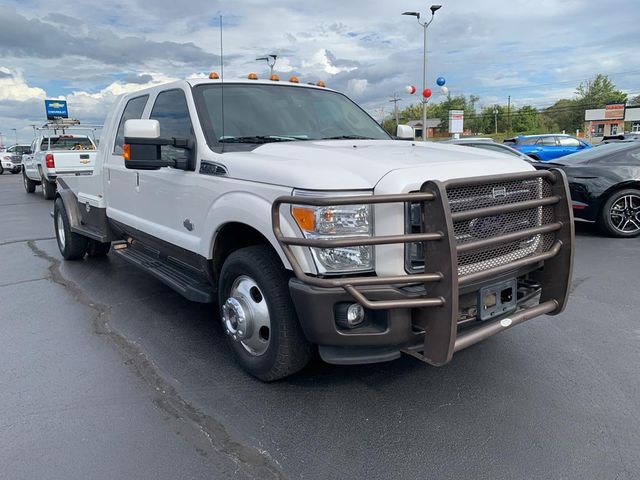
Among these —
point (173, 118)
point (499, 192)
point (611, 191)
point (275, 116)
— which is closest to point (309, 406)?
point (499, 192)

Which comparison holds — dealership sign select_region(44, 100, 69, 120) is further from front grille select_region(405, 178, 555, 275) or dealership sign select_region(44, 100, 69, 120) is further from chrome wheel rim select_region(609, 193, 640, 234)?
front grille select_region(405, 178, 555, 275)

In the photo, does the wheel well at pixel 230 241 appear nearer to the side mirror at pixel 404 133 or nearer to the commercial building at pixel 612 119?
the side mirror at pixel 404 133

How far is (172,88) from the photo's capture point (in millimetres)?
4496

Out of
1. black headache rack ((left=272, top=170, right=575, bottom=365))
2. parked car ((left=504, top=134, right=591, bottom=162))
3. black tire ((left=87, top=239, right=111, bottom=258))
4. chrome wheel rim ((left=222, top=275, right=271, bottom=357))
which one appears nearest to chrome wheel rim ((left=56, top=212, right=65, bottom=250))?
black tire ((left=87, top=239, right=111, bottom=258))

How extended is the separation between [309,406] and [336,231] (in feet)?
3.70

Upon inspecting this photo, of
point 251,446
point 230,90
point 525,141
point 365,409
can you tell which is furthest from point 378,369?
point 525,141

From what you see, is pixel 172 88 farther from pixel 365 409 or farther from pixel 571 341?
pixel 571 341

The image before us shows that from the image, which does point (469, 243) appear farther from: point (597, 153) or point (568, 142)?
point (568, 142)

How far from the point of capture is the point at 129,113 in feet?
17.8

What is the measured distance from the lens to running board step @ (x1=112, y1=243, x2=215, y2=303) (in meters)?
3.95

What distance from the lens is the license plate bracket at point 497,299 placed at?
9.81ft

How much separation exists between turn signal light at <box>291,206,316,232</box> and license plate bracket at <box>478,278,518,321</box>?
40.4 inches

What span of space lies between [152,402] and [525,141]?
92.3ft

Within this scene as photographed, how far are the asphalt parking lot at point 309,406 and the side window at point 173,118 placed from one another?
1.48 m
